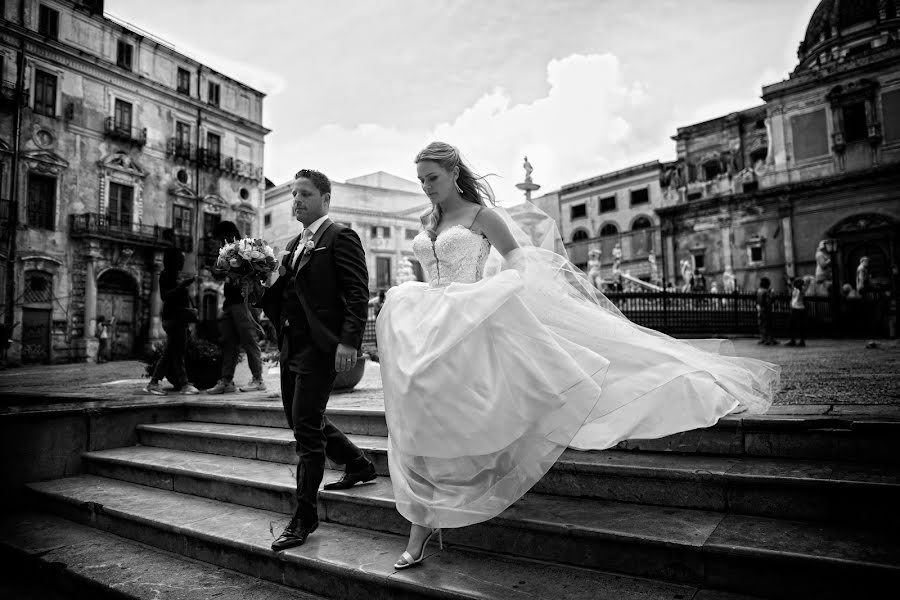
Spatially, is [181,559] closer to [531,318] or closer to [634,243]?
[531,318]

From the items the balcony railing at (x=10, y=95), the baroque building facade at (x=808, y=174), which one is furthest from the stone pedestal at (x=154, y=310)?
the baroque building facade at (x=808, y=174)

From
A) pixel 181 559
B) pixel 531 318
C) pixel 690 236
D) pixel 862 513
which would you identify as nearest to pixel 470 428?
pixel 531 318

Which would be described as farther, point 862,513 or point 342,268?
point 342,268

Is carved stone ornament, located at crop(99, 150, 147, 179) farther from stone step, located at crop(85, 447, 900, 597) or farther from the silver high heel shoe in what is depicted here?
the silver high heel shoe

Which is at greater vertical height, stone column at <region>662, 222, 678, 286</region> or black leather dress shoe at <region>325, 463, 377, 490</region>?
stone column at <region>662, 222, 678, 286</region>

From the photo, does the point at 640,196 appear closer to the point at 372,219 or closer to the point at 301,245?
the point at 372,219

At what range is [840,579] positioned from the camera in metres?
1.83

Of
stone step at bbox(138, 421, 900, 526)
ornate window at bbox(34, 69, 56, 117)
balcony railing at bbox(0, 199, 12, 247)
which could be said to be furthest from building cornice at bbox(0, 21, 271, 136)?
stone step at bbox(138, 421, 900, 526)

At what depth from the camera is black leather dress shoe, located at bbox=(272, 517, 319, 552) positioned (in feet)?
Answer: 8.73

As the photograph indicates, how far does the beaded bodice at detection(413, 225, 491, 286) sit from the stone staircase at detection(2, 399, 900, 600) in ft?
3.93

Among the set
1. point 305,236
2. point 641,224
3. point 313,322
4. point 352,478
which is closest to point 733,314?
point 352,478

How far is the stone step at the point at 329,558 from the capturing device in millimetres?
2090

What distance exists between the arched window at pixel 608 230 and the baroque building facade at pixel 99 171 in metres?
25.8

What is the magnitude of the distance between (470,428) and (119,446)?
4405mm
